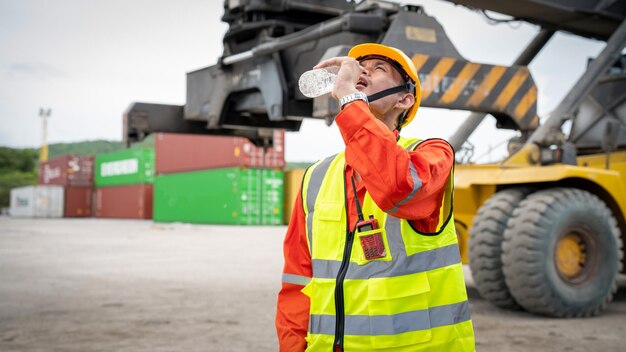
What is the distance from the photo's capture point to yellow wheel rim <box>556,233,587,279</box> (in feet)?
19.5

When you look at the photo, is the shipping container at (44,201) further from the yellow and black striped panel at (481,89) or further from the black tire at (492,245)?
the yellow and black striped panel at (481,89)

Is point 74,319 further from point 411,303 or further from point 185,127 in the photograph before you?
point 411,303

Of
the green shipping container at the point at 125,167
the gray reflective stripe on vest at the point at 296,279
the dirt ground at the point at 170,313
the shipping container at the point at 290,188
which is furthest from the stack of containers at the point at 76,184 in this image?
the gray reflective stripe on vest at the point at 296,279

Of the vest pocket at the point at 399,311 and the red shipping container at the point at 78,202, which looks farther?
the red shipping container at the point at 78,202

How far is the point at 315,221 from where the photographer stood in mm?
2018

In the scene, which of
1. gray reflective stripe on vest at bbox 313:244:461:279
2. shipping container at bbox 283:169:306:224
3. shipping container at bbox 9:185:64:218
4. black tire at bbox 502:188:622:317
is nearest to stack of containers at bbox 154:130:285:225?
shipping container at bbox 283:169:306:224

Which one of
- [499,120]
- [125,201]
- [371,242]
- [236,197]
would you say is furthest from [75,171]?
[371,242]

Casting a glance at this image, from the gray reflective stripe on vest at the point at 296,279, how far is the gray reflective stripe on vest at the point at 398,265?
0.15 meters

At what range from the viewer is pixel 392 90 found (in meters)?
1.98

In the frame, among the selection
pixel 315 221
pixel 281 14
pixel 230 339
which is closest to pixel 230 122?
pixel 281 14

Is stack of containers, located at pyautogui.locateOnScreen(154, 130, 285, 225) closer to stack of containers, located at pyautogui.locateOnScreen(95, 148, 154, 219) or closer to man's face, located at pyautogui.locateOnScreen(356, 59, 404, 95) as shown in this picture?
stack of containers, located at pyautogui.locateOnScreen(95, 148, 154, 219)

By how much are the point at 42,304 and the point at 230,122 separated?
9.00 feet

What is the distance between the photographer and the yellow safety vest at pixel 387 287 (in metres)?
1.85

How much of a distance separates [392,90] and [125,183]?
39386 mm
